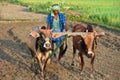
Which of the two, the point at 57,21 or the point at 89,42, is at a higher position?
the point at 57,21

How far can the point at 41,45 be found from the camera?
820cm

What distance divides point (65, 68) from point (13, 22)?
40.7 ft

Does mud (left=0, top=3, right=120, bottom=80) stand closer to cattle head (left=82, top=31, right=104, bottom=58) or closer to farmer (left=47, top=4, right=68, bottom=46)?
cattle head (left=82, top=31, right=104, bottom=58)

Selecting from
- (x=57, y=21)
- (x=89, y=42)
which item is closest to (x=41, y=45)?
(x=89, y=42)

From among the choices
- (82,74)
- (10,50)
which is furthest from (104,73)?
(10,50)

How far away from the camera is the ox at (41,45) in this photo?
780 cm

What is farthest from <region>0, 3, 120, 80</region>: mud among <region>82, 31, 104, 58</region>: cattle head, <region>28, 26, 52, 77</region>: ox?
<region>82, 31, 104, 58</region>: cattle head

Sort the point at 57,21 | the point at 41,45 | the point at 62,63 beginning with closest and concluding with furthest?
1. the point at 41,45
2. the point at 57,21
3. the point at 62,63

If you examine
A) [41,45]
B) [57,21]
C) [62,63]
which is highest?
[57,21]

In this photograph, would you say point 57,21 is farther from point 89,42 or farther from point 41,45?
point 89,42

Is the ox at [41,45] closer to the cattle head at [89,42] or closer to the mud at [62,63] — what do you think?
the mud at [62,63]

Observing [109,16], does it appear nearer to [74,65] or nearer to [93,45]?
[74,65]

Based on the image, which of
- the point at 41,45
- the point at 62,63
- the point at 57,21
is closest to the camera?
the point at 41,45

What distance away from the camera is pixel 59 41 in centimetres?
923
